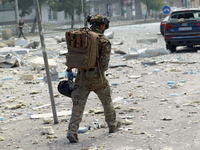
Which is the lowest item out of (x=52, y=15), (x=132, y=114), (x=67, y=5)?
(x=132, y=114)

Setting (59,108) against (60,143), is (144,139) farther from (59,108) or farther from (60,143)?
(59,108)

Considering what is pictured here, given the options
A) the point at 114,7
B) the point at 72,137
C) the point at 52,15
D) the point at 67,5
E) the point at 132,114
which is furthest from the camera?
the point at 114,7

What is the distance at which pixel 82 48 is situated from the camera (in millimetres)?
4422

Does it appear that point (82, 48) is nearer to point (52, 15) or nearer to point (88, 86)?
point (88, 86)

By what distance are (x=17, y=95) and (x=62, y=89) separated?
416 cm

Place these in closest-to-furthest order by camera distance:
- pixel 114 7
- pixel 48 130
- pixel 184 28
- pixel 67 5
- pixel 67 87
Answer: pixel 67 87 < pixel 48 130 < pixel 184 28 < pixel 67 5 < pixel 114 7

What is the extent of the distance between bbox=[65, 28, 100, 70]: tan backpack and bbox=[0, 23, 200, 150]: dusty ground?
3.45ft

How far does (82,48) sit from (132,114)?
2.06 m

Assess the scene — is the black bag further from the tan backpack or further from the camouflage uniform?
the tan backpack

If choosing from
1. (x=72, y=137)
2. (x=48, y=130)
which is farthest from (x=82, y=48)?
(x=48, y=130)

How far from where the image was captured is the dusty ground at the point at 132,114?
4590 millimetres

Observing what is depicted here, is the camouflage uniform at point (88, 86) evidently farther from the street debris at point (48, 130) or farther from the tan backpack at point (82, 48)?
the street debris at point (48, 130)

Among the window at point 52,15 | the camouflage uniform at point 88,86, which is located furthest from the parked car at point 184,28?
the window at point 52,15

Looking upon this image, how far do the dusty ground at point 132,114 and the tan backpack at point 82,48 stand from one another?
1051 millimetres
